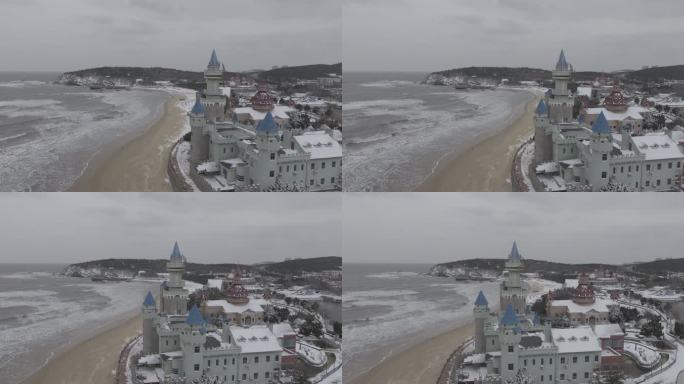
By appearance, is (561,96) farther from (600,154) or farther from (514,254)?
(514,254)

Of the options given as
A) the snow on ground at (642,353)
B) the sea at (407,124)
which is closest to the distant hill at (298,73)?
the sea at (407,124)

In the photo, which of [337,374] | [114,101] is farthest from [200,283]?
[114,101]

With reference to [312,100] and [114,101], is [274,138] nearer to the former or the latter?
[312,100]

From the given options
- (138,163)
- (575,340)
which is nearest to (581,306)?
(575,340)

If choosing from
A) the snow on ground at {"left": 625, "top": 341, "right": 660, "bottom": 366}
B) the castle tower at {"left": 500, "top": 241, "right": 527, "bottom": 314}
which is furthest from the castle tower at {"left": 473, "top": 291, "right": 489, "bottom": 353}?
the snow on ground at {"left": 625, "top": 341, "right": 660, "bottom": 366}

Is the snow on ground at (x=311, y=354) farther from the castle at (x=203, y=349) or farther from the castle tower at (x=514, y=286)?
the castle tower at (x=514, y=286)
